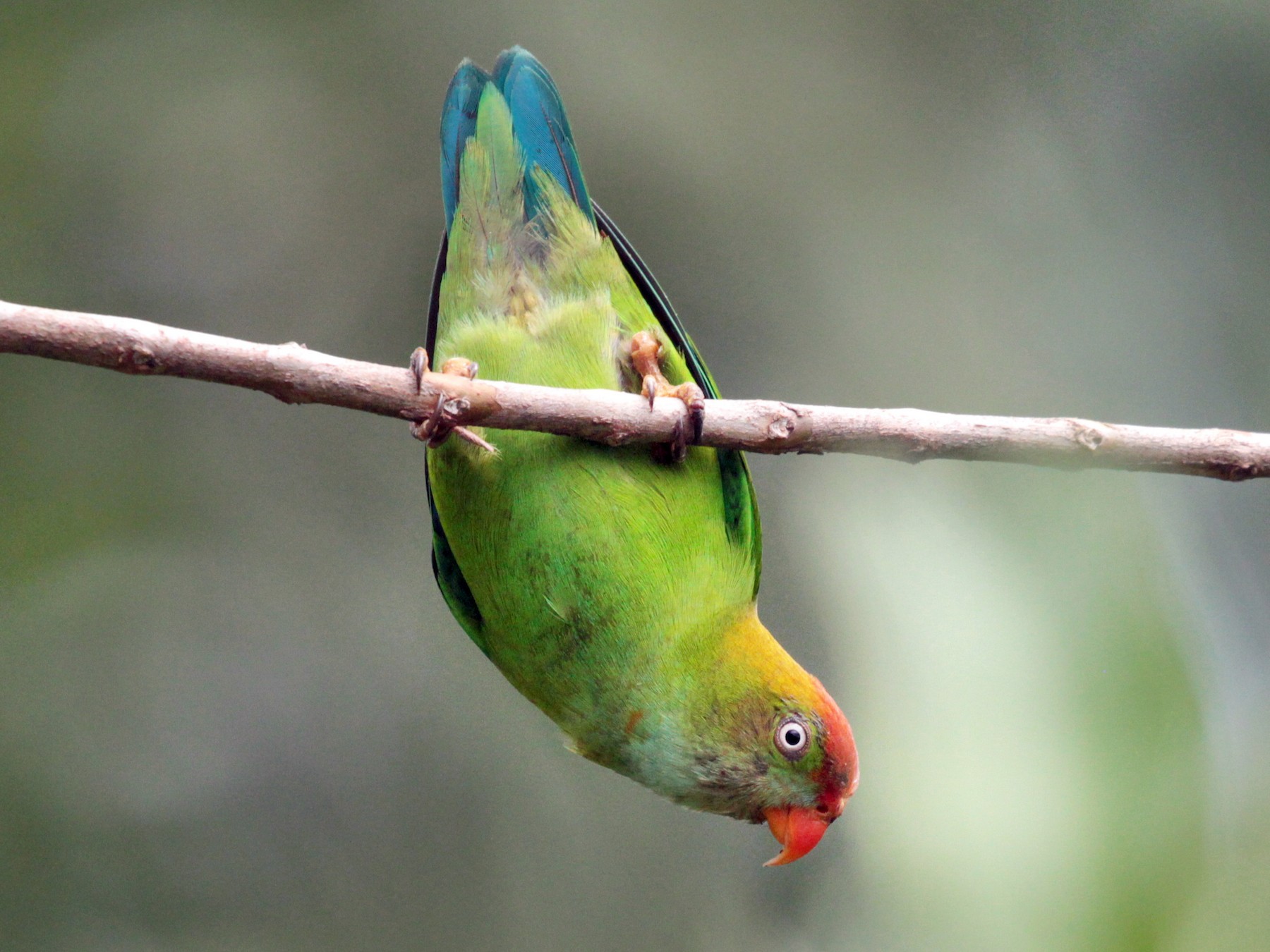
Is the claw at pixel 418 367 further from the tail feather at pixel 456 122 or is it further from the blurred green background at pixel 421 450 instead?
the blurred green background at pixel 421 450

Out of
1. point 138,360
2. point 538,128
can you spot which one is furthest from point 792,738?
point 538,128

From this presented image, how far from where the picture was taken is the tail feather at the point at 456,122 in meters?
2.73

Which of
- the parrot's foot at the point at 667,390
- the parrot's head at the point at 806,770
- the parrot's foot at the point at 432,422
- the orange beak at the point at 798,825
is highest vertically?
the parrot's foot at the point at 667,390

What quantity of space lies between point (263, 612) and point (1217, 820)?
394 centimetres

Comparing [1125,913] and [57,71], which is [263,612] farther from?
[1125,913]

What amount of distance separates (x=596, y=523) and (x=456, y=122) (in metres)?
1.30

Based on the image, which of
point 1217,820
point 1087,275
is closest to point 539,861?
point 1217,820

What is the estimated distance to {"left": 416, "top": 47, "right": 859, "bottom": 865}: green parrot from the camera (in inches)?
91.0

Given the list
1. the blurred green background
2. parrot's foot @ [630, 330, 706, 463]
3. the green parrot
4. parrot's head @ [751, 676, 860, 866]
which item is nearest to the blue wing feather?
the green parrot

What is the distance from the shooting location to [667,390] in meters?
2.34

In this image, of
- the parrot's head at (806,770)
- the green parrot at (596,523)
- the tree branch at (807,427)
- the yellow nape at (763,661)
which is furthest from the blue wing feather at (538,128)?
the parrot's head at (806,770)

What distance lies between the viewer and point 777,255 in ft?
15.3

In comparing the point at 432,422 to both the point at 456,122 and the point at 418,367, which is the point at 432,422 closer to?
the point at 418,367

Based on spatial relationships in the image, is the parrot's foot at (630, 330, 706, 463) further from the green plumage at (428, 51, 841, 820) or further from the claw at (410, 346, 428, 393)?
the claw at (410, 346, 428, 393)
